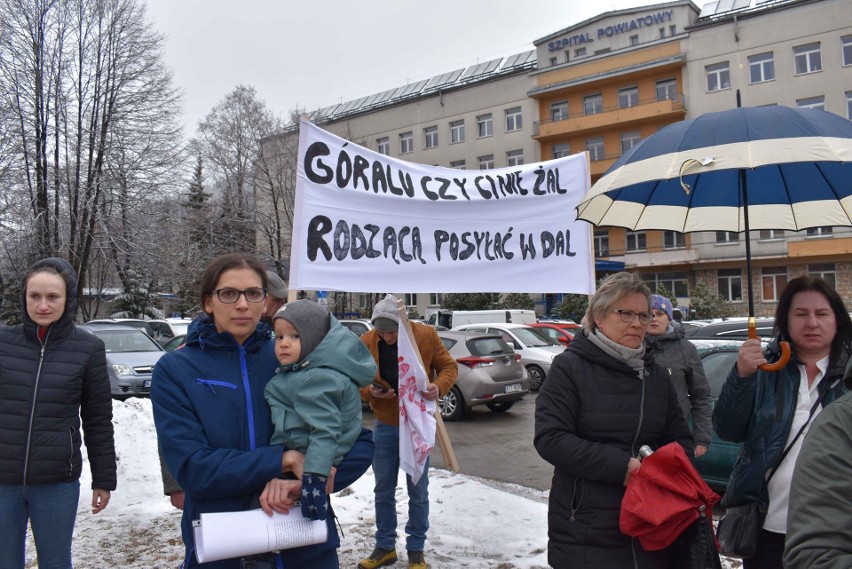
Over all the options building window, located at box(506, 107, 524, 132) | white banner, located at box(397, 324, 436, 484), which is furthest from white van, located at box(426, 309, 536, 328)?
building window, located at box(506, 107, 524, 132)

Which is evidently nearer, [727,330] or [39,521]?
[39,521]

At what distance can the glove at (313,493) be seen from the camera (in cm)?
210

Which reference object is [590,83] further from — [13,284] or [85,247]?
[13,284]

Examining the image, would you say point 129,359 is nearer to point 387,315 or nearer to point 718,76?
point 387,315

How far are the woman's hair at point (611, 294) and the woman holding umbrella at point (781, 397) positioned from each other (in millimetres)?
557

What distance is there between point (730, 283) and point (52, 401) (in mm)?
41649

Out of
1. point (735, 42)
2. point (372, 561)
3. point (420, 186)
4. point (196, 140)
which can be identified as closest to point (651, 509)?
point (372, 561)

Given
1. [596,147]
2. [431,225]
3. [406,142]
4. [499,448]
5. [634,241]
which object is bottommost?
[499,448]

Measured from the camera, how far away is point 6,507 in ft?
10.0

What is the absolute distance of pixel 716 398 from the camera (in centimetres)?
639

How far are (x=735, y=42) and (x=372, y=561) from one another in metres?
41.3

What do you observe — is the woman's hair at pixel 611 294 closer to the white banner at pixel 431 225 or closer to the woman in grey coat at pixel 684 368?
the woman in grey coat at pixel 684 368

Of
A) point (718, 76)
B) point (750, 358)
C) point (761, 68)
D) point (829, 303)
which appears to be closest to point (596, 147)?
point (718, 76)

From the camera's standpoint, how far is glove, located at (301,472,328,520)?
82.5 inches
